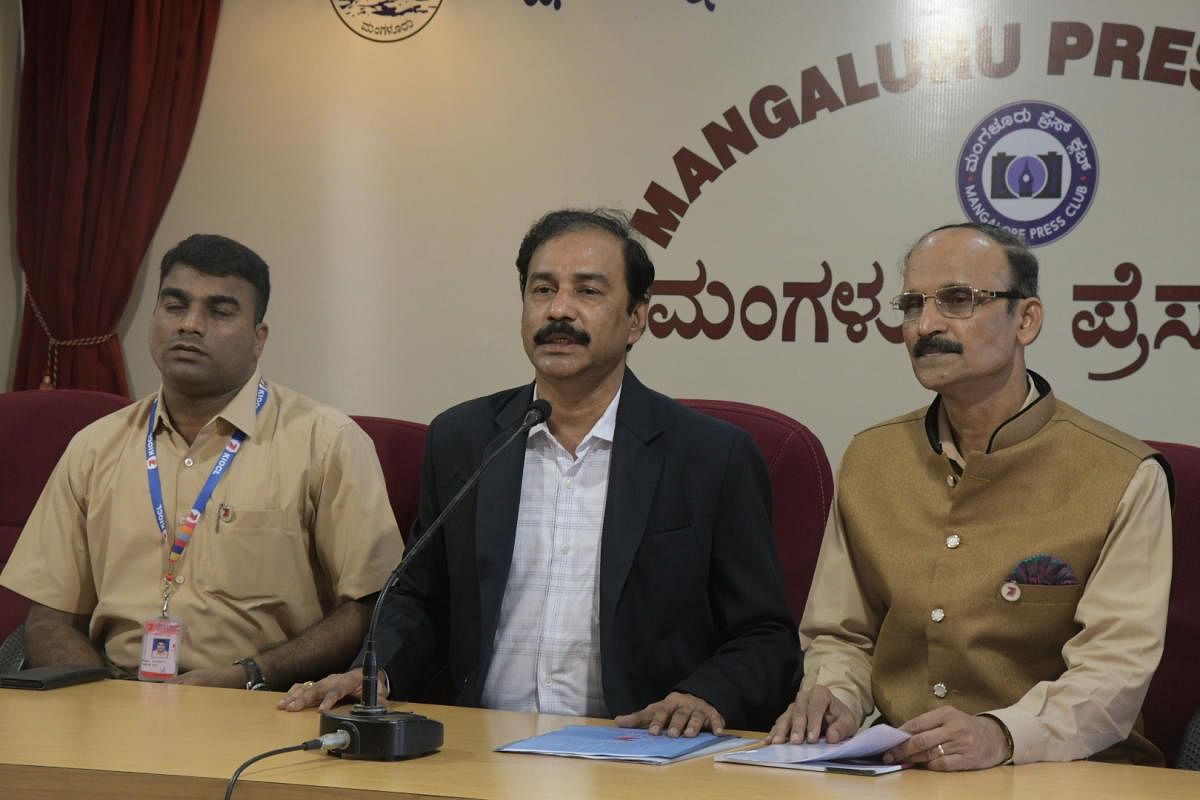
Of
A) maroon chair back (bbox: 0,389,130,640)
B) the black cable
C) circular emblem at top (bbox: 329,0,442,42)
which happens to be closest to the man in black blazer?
the black cable

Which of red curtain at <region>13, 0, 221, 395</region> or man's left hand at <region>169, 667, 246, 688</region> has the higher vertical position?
red curtain at <region>13, 0, 221, 395</region>

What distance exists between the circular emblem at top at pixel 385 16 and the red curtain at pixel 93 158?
1.55 ft

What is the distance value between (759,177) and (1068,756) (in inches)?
105

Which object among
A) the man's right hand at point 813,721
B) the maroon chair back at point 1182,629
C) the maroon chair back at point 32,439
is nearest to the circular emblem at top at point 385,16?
the maroon chair back at point 32,439

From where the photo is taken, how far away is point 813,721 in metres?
2.05

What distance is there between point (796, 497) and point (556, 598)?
26.1 inches

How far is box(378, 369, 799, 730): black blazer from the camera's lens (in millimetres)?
2551

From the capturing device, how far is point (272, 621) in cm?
299

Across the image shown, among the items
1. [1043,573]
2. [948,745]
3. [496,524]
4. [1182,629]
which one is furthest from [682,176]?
[948,745]

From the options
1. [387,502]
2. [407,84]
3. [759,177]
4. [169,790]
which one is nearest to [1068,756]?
[169,790]

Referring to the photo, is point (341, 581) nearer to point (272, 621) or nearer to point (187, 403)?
point (272, 621)

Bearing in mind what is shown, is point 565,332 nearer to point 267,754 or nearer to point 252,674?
point 252,674

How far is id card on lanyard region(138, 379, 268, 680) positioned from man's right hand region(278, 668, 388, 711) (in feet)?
2.00

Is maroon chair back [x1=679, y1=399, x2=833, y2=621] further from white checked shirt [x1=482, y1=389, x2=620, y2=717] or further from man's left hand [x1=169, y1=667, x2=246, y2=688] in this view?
man's left hand [x1=169, y1=667, x2=246, y2=688]
